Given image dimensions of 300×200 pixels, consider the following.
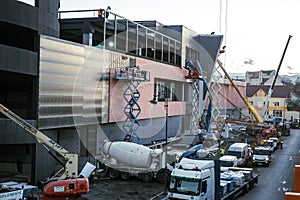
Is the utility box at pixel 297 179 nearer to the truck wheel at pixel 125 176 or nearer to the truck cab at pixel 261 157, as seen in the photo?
the truck wheel at pixel 125 176

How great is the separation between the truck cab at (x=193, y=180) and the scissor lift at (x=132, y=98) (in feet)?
50.6

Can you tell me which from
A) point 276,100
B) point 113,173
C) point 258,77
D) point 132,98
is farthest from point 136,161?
point 258,77

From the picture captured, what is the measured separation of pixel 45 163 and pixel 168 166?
26.4 feet

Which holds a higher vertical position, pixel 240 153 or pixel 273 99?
pixel 273 99

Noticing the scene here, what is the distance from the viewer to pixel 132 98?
121 feet

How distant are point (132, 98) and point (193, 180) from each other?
17847mm

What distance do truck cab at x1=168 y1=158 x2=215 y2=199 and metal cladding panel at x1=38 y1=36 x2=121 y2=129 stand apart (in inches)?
396

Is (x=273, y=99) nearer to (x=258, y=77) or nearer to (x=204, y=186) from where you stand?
(x=258, y=77)

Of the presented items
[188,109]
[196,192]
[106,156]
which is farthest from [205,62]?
[196,192]

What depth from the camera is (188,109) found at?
57875 mm

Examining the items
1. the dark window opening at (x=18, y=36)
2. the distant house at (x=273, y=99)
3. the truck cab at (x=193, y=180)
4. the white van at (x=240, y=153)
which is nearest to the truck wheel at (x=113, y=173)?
the truck cab at (x=193, y=180)

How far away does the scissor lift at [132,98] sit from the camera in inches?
1428

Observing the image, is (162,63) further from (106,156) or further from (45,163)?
(45,163)

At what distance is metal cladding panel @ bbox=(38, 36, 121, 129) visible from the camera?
26500mm
